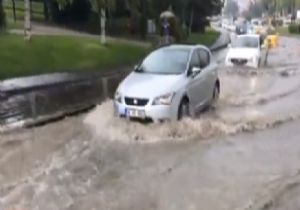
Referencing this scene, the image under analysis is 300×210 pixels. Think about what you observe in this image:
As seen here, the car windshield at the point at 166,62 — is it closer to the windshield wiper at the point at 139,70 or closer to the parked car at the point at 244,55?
the windshield wiper at the point at 139,70

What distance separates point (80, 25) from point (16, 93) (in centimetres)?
3257

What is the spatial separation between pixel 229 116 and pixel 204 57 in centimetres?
157

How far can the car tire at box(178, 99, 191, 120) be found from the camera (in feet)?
46.8

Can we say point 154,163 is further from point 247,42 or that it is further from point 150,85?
point 247,42

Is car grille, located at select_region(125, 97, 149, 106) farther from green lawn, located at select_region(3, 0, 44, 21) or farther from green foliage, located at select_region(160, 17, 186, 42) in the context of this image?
green lawn, located at select_region(3, 0, 44, 21)

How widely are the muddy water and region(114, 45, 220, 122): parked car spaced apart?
0.28 meters

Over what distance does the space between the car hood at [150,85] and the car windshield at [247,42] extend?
61.3 ft

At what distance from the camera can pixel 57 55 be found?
103 feet

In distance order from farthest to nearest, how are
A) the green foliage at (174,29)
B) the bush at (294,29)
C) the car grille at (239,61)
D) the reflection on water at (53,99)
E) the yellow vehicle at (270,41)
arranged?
the bush at (294,29), the green foliage at (174,29), the yellow vehicle at (270,41), the car grille at (239,61), the reflection on water at (53,99)

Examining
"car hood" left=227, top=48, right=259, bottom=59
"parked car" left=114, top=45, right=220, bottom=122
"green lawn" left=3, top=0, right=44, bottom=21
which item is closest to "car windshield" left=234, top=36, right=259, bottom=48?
"car hood" left=227, top=48, right=259, bottom=59

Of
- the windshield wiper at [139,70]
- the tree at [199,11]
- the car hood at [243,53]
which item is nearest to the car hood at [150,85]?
the windshield wiper at [139,70]

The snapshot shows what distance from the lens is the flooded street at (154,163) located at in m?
9.11

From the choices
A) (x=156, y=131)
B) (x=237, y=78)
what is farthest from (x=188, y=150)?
(x=237, y=78)

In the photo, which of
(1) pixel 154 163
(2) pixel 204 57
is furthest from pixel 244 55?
(1) pixel 154 163
